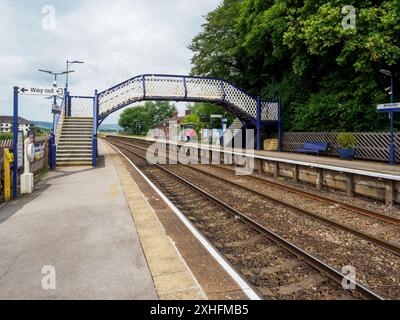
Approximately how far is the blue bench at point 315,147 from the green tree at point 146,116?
313ft

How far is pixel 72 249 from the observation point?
4.57 metres

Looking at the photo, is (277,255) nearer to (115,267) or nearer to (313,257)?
(313,257)

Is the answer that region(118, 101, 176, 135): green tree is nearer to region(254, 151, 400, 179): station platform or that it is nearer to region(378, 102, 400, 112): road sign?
region(254, 151, 400, 179): station platform

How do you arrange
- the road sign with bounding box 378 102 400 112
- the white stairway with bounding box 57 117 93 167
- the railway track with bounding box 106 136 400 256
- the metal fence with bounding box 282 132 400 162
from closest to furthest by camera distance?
the railway track with bounding box 106 136 400 256 < the road sign with bounding box 378 102 400 112 < the metal fence with bounding box 282 132 400 162 < the white stairway with bounding box 57 117 93 167

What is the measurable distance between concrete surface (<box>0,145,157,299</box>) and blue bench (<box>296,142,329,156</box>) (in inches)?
561

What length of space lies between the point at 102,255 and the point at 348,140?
1603 cm

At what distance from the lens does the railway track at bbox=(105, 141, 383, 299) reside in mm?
3797

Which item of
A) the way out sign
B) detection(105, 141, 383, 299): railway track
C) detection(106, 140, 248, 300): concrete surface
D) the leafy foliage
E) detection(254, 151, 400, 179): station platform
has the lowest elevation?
detection(105, 141, 383, 299): railway track

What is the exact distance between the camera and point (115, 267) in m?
3.93

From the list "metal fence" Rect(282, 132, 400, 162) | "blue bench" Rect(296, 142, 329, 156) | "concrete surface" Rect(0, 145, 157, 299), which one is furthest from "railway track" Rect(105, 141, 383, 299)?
"blue bench" Rect(296, 142, 329, 156)

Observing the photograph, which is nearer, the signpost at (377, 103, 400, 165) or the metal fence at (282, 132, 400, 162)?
the signpost at (377, 103, 400, 165)

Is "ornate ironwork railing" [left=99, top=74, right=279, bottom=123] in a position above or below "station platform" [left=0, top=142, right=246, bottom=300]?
above
